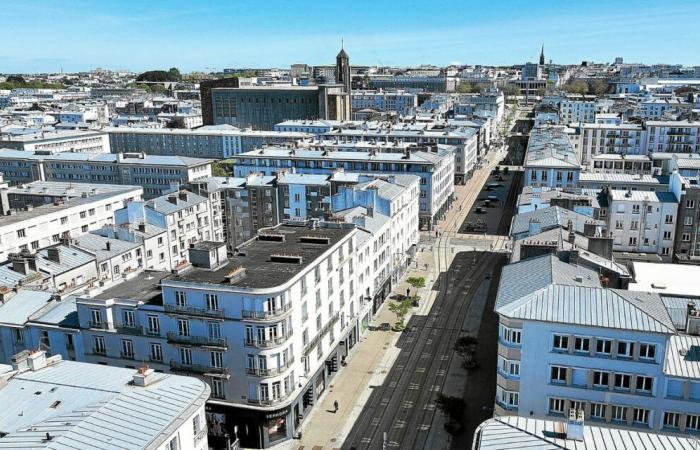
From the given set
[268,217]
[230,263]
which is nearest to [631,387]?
[230,263]

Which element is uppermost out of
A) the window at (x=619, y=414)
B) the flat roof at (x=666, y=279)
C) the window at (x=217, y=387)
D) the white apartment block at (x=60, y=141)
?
the white apartment block at (x=60, y=141)

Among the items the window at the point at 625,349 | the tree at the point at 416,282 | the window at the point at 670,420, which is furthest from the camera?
the tree at the point at 416,282

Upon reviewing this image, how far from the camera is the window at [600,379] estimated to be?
4375 cm

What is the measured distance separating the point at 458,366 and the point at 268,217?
155 feet

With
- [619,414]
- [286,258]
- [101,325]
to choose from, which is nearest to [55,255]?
[101,325]

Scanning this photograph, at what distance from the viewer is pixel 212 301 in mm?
49344

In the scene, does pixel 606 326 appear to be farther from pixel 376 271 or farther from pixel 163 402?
pixel 376 271

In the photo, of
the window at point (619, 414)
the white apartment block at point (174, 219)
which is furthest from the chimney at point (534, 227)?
the white apartment block at point (174, 219)

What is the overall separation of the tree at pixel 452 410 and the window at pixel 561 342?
44.6 feet

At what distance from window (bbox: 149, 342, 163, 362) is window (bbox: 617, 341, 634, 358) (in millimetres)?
36549

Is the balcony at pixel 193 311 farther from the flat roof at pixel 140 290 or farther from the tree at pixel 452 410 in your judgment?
the tree at pixel 452 410

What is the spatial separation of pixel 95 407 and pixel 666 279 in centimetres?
5466

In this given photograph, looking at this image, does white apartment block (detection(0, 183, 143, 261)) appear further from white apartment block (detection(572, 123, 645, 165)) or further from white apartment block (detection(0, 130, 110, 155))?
white apartment block (detection(572, 123, 645, 165))

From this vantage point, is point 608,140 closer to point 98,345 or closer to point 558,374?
point 558,374
